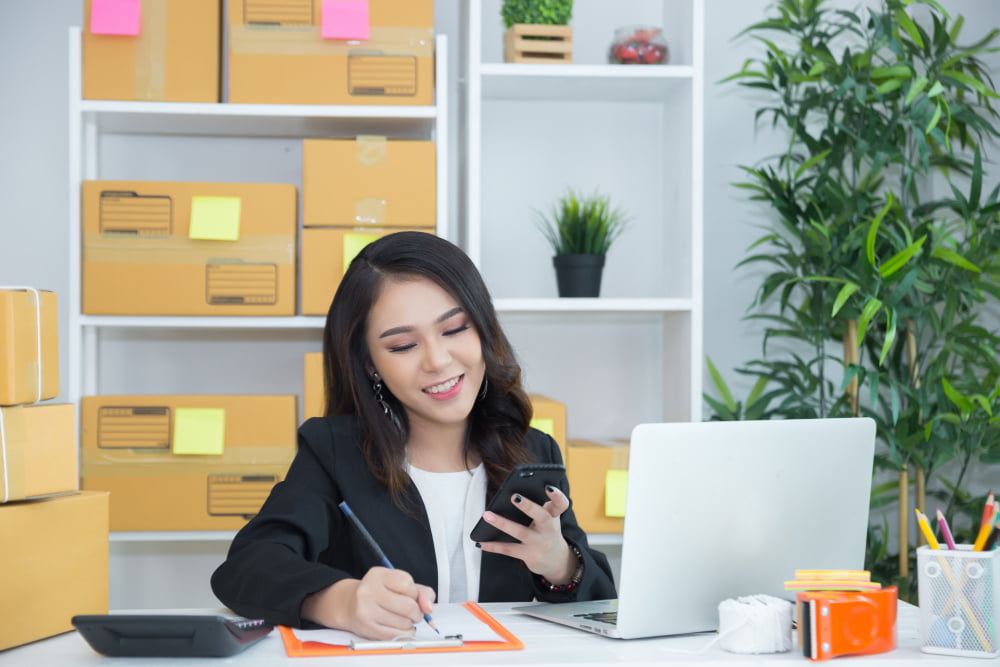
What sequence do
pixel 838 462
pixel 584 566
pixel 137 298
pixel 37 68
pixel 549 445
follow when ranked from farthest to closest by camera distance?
pixel 37 68 < pixel 137 298 < pixel 549 445 < pixel 584 566 < pixel 838 462

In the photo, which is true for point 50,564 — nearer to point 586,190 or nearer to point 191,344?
point 191,344

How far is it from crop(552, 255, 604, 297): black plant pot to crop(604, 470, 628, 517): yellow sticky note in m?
0.44

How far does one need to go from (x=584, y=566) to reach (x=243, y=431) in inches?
44.7

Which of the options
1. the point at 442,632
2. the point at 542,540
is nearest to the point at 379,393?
the point at 542,540

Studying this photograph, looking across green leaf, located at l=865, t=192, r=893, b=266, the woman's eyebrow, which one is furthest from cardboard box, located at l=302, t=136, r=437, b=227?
green leaf, located at l=865, t=192, r=893, b=266

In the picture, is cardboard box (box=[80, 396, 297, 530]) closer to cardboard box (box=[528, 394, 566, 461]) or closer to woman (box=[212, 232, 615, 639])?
cardboard box (box=[528, 394, 566, 461])

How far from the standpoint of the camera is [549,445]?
5.59 feet

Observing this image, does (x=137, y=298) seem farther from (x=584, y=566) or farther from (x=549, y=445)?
(x=584, y=566)

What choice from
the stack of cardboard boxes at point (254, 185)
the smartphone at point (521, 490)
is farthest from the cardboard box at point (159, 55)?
the smartphone at point (521, 490)

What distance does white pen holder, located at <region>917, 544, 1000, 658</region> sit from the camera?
41.1 inches

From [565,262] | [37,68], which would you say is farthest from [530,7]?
[37,68]

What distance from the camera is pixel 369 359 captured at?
1.55 meters

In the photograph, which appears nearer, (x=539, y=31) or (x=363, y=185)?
(x=363, y=185)

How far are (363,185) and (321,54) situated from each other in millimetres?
318
